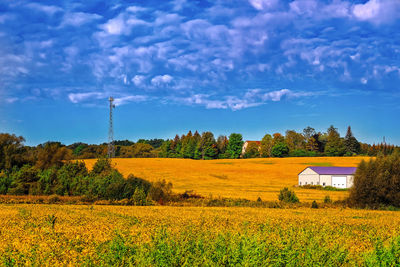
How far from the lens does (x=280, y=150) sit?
127m

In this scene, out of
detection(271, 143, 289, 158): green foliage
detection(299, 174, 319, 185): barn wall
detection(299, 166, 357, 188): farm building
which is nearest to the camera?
detection(299, 166, 357, 188): farm building

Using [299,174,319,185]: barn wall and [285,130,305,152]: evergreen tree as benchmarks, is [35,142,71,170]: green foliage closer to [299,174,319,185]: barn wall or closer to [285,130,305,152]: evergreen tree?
[299,174,319,185]: barn wall

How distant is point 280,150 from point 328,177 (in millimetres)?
57981

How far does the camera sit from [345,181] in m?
67.9

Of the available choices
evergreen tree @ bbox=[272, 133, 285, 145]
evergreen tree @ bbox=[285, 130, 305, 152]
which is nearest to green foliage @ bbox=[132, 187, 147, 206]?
evergreen tree @ bbox=[272, 133, 285, 145]

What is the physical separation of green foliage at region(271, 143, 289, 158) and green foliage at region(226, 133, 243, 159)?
12.0 m

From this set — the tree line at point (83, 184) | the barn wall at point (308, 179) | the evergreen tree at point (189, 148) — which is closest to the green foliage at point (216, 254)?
the tree line at point (83, 184)

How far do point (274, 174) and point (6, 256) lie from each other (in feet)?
254

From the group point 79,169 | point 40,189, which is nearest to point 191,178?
point 79,169

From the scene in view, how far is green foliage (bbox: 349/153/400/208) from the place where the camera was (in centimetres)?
3406

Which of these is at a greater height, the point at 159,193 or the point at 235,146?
the point at 235,146

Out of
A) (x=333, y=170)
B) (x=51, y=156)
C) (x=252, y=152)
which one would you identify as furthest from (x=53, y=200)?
(x=252, y=152)

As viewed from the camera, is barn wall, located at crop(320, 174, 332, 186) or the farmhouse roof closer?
barn wall, located at crop(320, 174, 332, 186)

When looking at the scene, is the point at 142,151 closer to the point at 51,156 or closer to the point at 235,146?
the point at 235,146
